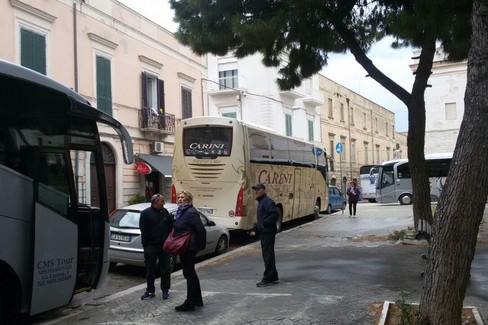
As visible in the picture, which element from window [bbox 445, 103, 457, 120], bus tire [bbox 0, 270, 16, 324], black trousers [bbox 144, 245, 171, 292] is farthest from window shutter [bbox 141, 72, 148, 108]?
A: window [bbox 445, 103, 457, 120]

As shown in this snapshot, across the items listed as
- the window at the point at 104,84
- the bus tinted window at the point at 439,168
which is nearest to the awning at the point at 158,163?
the window at the point at 104,84

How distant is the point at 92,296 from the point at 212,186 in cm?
635

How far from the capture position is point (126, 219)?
416 inches

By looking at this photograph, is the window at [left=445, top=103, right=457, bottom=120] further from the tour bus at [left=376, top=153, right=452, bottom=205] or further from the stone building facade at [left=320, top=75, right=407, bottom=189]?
the tour bus at [left=376, top=153, right=452, bottom=205]

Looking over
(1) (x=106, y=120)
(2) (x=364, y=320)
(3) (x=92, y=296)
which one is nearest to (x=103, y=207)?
(1) (x=106, y=120)

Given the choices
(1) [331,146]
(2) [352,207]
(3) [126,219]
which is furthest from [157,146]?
(1) [331,146]

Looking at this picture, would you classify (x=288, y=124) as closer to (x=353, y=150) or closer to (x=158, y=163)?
(x=353, y=150)

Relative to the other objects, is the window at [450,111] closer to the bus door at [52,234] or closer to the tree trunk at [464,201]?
the tree trunk at [464,201]

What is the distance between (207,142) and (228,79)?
23.0m

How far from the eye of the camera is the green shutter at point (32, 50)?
16594 millimetres

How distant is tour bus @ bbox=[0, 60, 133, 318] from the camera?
574 centimetres

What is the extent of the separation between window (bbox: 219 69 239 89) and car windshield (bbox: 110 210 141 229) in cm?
2638

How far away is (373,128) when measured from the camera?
57719 millimetres

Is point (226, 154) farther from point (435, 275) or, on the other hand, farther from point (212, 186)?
point (435, 275)
